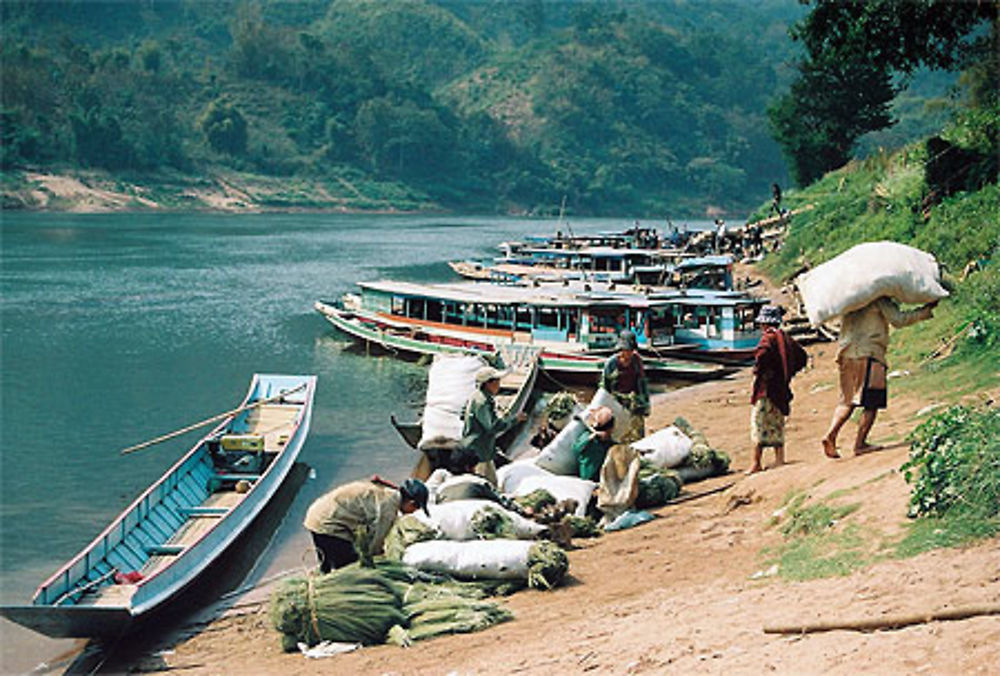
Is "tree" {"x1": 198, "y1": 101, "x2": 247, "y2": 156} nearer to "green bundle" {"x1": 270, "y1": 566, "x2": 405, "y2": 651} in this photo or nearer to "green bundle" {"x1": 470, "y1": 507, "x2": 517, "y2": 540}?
"green bundle" {"x1": 470, "y1": 507, "x2": 517, "y2": 540}

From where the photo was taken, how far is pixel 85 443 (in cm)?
2189

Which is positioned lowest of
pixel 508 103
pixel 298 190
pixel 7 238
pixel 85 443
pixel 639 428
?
pixel 85 443

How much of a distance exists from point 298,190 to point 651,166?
2319 inches

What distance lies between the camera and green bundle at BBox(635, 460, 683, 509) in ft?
37.3

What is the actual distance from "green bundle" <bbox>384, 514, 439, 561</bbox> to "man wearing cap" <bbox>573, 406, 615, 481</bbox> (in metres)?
2.34

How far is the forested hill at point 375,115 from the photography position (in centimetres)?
11731

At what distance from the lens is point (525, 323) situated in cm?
2897

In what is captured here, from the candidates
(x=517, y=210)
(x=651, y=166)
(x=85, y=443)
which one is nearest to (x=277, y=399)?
(x=85, y=443)

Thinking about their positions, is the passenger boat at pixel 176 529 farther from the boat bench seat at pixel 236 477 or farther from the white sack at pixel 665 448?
the white sack at pixel 665 448

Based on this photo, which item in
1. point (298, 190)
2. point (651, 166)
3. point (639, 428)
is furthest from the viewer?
point (651, 166)

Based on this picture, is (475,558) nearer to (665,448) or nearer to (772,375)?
(772,375)

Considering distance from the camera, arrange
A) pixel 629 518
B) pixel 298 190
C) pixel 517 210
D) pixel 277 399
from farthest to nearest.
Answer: pixel 517 210 → pixel 298 190 → pixel 277 399 → pixel 629 518

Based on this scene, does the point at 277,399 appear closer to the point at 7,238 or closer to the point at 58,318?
the point at 58,318

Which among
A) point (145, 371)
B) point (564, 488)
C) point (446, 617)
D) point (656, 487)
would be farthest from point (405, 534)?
point (145, 371)
